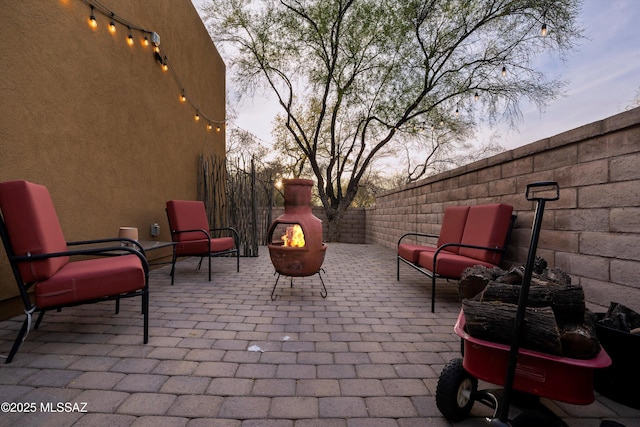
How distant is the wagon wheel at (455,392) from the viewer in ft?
3.92

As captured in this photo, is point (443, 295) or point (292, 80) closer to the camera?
point (443, 295)

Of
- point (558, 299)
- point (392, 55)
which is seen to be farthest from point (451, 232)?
point (392, 55)

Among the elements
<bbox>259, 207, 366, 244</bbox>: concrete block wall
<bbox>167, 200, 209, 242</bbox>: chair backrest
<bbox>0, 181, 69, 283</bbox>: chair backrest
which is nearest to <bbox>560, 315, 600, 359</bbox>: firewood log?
<bbox>0, 181, 69, 283</bbox>: chair backrest

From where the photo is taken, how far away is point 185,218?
4184mm

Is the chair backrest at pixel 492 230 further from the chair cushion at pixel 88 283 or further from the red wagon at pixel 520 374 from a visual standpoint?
the chair cushion at pixel 88 283

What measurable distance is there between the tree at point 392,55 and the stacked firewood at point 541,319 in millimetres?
8849

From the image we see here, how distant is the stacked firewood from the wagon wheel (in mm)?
219

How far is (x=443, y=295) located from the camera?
3244 mm

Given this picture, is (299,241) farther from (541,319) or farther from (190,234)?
(541,319)

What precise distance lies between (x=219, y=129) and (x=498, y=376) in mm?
7801

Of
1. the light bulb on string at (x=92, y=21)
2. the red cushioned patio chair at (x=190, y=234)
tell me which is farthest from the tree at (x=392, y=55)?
the light bulb on string at (x=92, y=21)

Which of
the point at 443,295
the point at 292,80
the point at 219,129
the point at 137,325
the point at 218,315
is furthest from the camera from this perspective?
the point at 292,80

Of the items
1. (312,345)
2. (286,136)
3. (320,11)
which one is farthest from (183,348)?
(286,136)

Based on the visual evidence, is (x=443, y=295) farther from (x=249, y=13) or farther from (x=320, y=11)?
(x=249, y=13)
